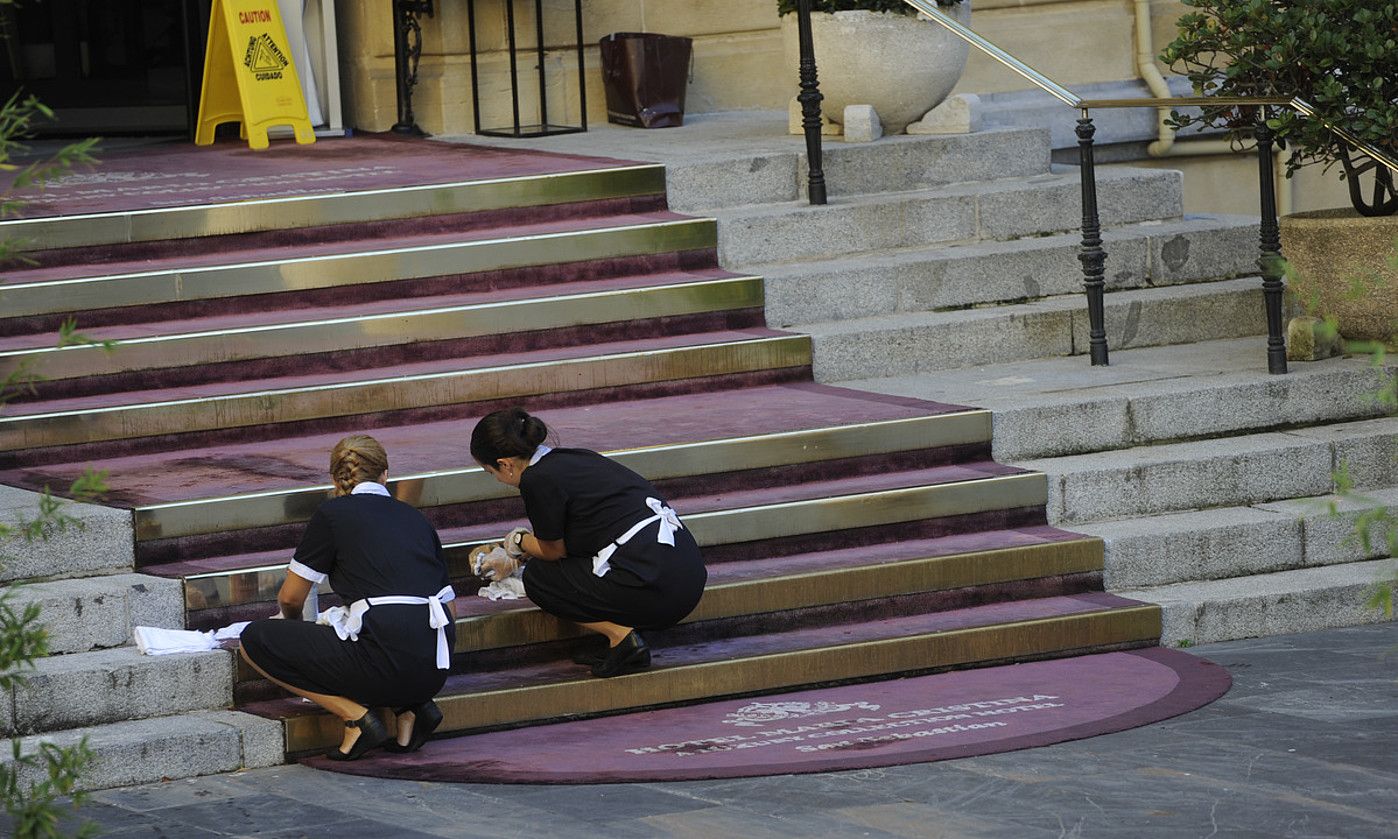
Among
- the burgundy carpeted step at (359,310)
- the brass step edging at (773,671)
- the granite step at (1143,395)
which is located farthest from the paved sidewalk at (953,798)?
the burgundy carpeted step at (359,310)

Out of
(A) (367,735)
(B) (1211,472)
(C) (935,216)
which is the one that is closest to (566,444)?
(A) (367,735)

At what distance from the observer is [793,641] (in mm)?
7109

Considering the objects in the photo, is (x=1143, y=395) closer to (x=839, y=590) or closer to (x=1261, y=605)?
(x=1261, y=605)

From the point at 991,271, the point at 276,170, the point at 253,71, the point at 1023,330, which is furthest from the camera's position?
the point at 253,71

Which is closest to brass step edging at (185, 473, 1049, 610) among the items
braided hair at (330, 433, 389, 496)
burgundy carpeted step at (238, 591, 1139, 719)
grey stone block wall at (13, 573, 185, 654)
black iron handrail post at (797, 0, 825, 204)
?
burgundy carpeted step at (238, 591, 1139, 719)

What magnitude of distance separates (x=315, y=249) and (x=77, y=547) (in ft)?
9.16

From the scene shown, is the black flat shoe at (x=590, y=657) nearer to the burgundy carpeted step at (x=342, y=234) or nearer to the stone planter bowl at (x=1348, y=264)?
the burgundy carpeted step at (x=342, y=234)

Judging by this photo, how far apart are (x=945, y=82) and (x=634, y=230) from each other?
2213 millimetres

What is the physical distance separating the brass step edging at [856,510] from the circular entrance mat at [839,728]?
2.58ft

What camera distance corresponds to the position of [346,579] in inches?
247

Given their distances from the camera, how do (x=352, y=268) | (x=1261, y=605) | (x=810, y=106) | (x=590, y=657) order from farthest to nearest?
(x=810, y=106)
(x=352, y=268)
(x=1261, y=605)
(x=590, y=657)

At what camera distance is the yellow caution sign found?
11773mm

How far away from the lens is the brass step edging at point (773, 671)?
6520 millimetres

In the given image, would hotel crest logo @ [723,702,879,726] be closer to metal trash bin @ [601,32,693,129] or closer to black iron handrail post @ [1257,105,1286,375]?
black iron handrail post @ [1257,105,1286,375]
